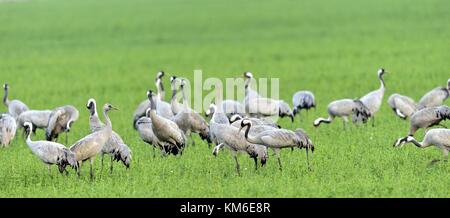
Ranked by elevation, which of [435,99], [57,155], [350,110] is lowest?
[57,155]

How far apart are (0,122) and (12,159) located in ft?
→ 5.84

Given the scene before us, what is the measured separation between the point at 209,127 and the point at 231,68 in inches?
727

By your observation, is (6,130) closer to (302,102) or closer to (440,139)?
(302,102)

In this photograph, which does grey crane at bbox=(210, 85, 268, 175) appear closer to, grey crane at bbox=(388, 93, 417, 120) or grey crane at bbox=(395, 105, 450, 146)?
grey crane at bbox=(395, 105, 450, 146)

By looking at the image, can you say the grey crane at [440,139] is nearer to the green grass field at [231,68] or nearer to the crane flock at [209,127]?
the crane flock at [209,127]

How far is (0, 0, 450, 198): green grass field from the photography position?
1400 centimetres

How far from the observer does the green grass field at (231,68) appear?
1400 cm

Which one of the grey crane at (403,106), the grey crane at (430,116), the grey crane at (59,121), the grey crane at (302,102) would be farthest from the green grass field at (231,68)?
the grey crane at (59,121)

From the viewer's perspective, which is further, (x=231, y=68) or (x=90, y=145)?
(x=231, y=68)

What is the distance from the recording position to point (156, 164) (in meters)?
16.0

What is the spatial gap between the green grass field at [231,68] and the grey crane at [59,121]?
0.83 metres

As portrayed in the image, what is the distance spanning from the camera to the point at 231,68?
116ft

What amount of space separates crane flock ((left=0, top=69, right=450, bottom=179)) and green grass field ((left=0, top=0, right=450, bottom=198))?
330 mm

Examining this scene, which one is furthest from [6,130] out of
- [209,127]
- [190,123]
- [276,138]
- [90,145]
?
[276,138]
